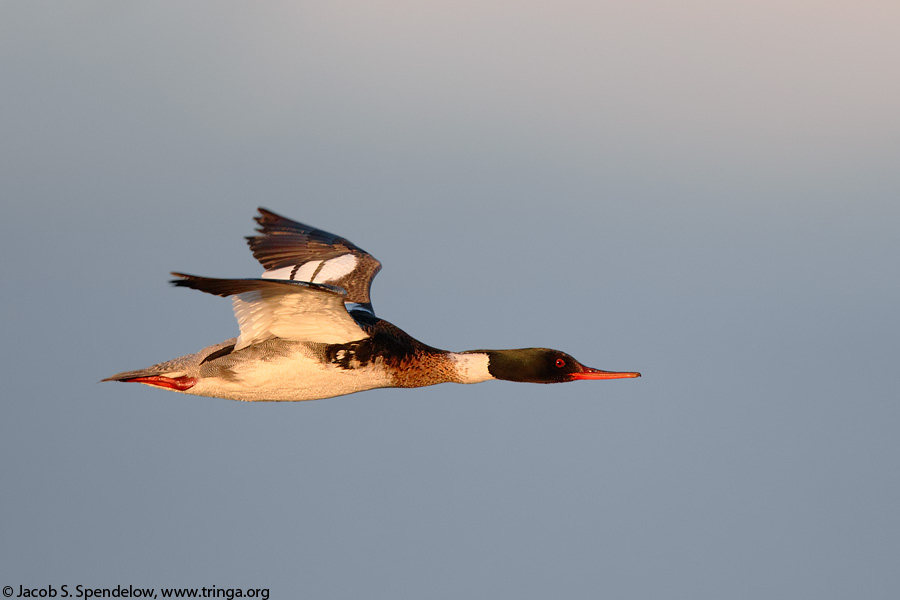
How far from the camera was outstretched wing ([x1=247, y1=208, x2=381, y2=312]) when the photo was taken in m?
14.6

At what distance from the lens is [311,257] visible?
1523 cm

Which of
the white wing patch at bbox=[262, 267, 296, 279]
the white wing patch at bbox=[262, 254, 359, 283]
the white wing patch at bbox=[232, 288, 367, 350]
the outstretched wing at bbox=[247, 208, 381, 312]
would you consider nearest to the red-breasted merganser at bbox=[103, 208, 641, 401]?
the white wing patch at bbox=[232, 288, 367, 350]

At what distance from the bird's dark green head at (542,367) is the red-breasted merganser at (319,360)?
0.04ft

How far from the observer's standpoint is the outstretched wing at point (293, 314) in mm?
11141

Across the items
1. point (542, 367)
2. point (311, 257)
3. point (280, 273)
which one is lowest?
point (542, 367)

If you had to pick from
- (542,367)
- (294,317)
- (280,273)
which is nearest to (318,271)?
(280,273)

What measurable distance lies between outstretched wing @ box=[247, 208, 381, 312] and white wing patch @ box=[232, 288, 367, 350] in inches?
81.4

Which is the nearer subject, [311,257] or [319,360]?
[319,360]

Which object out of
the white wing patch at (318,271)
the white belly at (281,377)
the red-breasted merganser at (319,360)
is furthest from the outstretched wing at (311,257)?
the white belly at (281,377)

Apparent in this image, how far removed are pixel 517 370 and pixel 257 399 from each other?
2.98 metres

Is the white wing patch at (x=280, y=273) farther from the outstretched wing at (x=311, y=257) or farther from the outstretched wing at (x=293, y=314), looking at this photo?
the outstretched wing at (x=293, y=314)

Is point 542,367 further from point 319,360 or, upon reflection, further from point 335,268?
point 335,268

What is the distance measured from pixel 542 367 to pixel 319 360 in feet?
8.81

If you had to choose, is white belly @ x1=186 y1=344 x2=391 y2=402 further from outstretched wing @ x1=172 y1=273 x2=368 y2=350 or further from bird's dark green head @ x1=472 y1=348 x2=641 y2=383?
bird's dark green head @ x1=472 y1=348 x2=641 y2=383
